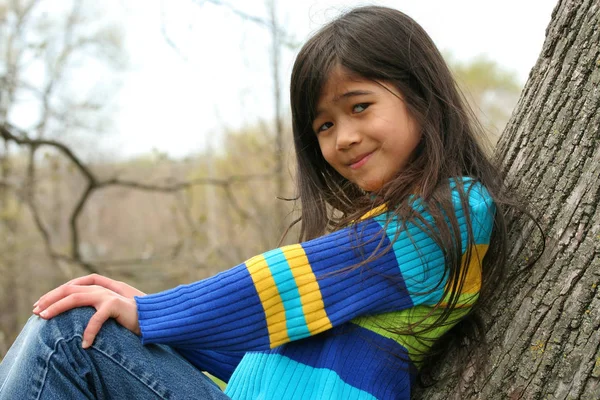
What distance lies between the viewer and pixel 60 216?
1325 cm

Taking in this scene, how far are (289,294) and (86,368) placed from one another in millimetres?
474

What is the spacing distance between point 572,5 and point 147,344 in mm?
1241

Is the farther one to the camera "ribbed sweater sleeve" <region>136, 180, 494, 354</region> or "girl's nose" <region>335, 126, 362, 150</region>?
"girl's nose" <region>335, 126, 362, 150</region>

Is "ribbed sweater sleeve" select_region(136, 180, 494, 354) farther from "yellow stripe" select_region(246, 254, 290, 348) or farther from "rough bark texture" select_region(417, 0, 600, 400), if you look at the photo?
"rough bark texture" select_region(417, 0, 600, 400)

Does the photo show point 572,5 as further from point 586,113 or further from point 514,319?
point 514,319

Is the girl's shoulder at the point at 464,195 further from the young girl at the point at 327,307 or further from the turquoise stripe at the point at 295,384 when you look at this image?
the turquoise stripe at the point at 295,384

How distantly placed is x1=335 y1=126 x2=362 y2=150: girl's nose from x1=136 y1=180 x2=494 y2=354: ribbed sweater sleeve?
0.95 ft

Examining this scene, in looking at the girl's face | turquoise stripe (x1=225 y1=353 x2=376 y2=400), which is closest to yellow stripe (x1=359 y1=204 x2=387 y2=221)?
the girl's face

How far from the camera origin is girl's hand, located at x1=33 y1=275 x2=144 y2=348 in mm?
1442

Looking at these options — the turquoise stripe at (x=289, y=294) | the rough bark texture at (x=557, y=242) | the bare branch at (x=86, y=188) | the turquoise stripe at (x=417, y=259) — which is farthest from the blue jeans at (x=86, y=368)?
the bare branch at (x=86, y=188)

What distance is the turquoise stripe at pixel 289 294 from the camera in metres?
1.49

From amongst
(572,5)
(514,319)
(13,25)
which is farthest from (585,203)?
(13,25)

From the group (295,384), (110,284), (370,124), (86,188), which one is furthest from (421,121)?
(86,188)

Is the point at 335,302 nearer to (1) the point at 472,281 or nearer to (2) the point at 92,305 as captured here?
(1) the point at 472,281
